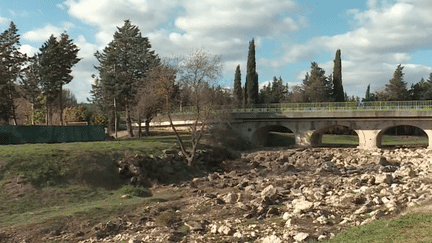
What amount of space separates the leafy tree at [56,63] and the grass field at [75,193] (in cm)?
2290

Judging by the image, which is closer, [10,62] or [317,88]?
[10,62]

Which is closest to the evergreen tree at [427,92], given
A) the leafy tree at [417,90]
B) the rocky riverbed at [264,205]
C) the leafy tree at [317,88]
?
the leafy tree at [417,90]

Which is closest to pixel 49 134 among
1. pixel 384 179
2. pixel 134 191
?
pixel 134 191

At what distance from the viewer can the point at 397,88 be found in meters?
92.5

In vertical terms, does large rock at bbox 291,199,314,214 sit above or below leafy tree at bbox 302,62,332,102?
below

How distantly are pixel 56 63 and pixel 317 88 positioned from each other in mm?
62799

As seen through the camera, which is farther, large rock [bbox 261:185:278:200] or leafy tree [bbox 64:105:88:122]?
leafy tree [bbox 64:105:88:122]

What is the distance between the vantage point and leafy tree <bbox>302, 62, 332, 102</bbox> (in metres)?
92.3

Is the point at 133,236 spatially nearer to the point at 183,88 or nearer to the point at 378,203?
the point at 378,203

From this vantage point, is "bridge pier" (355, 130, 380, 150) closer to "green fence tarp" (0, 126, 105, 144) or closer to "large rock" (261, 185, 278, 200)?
"large rock" (261, 185, 278, 200)

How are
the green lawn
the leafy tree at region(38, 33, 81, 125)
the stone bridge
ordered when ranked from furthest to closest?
the leafy tree at region(38, 33, 81, 125) → the stone bridge → the green lawn

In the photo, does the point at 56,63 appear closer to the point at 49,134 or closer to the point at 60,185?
the point at 49,134

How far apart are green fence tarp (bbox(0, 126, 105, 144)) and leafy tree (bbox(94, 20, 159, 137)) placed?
11.8 metres

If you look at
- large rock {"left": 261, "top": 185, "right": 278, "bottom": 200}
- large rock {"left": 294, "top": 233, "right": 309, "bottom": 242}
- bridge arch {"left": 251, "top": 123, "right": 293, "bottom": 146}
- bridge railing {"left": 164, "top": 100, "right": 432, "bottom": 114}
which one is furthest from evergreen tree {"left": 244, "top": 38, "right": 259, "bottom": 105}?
large rock {"left": 294, "top": 233, "right": 309, "bottom": 242}
